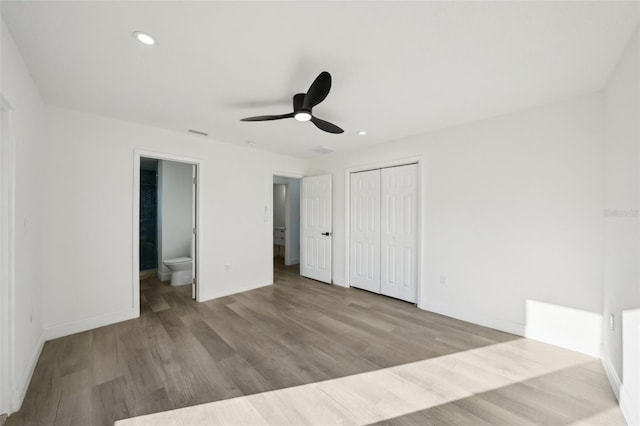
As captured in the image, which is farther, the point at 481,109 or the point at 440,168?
the point at 440,168

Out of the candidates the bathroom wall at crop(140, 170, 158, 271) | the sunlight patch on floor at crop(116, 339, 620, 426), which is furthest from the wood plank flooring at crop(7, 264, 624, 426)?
the bathroom wall at crop(140, 170, 158, 271)

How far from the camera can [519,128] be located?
270 centimetres

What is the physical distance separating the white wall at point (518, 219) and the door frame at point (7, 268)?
13.0 ft

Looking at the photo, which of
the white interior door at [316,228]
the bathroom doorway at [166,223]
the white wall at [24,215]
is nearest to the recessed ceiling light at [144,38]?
the white wall at [24,215]

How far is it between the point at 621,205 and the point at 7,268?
4.38m

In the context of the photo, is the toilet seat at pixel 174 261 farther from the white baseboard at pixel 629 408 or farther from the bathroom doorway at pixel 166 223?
the white baseboard at pixel 629 408

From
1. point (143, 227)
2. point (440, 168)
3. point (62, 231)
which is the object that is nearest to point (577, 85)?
point (440, 168)

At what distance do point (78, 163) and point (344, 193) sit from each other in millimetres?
3624

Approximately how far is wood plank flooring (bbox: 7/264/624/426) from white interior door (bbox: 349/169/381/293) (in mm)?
1040

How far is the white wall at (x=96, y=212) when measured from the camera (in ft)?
8.59

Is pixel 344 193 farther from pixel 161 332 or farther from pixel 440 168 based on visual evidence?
pixel 161 332

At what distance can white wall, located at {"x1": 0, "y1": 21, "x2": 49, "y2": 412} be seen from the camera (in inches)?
64.1

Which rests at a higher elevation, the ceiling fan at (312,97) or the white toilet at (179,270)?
the ceiling fan at (312,97)

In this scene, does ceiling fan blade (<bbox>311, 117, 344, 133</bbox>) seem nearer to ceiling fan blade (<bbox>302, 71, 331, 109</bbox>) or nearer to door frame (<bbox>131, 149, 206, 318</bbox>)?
ceiling fan blade (<bbox>302, 71, 331, 109</bbox>)
